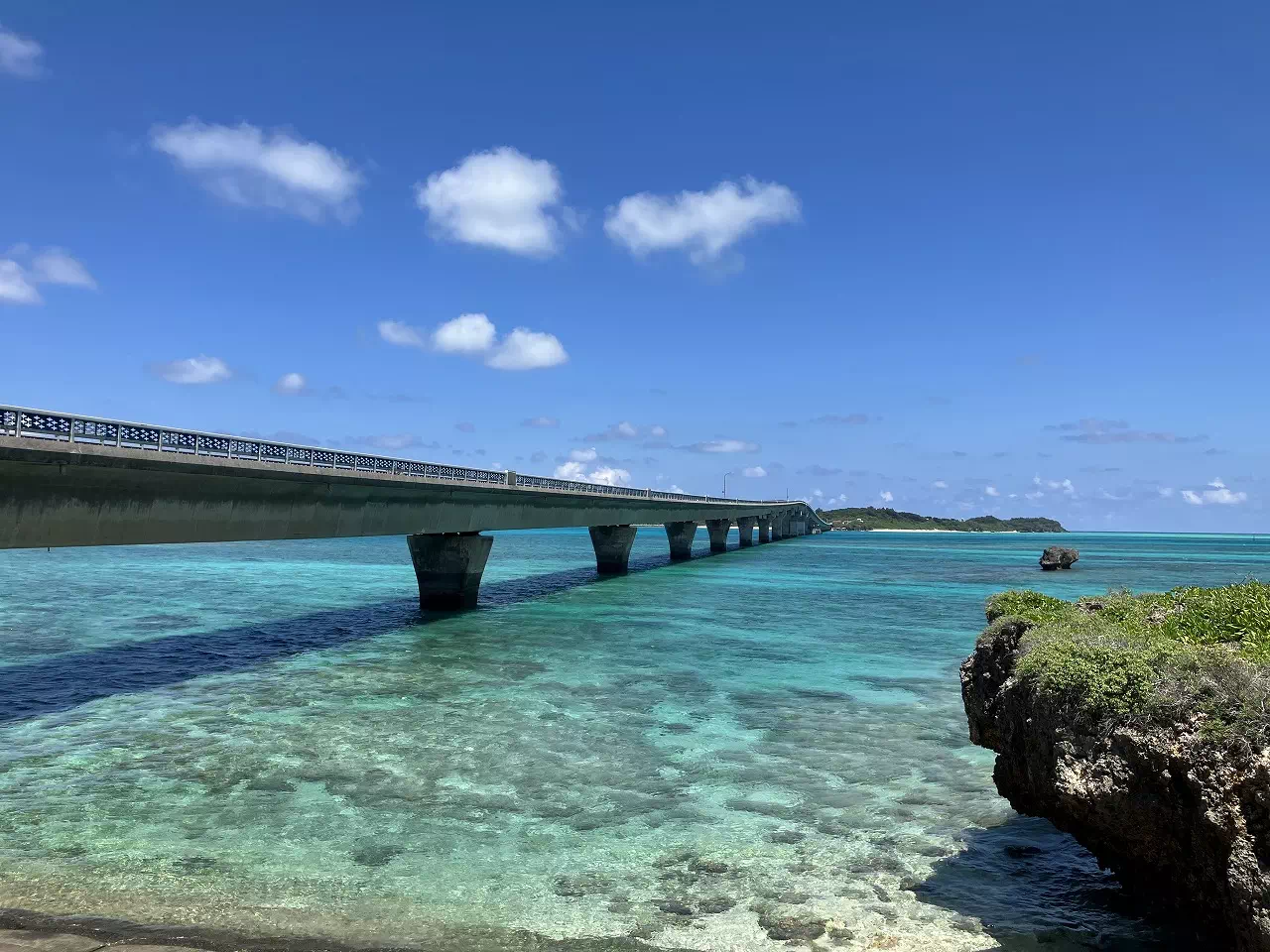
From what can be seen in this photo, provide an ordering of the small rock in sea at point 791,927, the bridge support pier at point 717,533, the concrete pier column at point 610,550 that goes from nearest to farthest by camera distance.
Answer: the small rock in sea at point 791,927, the concrete pier column at point 610,550, the bridge support pier at point 717,533

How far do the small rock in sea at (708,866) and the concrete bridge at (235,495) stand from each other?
1872 cm

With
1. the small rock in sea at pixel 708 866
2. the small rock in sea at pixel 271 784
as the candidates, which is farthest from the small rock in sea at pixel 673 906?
the small rock in sea at pixel 271 784

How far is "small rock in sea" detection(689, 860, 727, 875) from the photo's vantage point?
10445 mm

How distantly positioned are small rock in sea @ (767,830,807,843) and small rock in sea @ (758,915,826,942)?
246cm

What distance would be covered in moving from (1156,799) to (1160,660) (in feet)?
4.17

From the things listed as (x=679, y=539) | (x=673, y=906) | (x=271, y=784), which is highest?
(x=679, y=539)

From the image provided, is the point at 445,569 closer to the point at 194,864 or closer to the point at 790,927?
the point at 194,864

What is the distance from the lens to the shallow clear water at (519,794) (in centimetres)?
923

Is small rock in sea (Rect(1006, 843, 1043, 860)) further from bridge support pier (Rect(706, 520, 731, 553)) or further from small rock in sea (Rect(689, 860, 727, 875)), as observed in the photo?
bridge support pier (Rect(706, 520, 731, 553))

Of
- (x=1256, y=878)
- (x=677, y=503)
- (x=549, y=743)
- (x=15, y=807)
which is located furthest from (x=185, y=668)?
(x=677, y=503)

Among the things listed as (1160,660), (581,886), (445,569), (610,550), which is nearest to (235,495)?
(445,569)

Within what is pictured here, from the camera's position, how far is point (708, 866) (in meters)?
10.6

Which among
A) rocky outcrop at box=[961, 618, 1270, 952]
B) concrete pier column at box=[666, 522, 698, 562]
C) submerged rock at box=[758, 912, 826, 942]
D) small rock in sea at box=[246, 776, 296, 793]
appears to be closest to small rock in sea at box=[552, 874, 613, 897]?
submerged rock at box=[758, 912, 826, 942]

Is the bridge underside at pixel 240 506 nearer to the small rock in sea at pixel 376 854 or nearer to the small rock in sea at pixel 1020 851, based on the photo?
the small rock in sea at pixel 376 854
